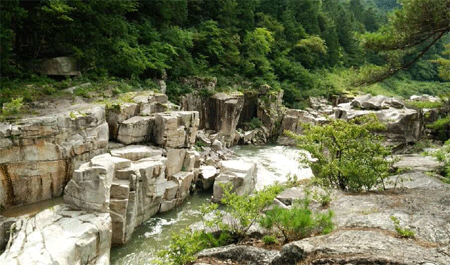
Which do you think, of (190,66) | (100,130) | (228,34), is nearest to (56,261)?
(100,130)

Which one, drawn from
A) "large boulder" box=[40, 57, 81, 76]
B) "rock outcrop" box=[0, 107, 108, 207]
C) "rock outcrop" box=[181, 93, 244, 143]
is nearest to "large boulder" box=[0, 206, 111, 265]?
"rock outcrop" box=[0, 107, 108, 207]

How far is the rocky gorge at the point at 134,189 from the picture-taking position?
20.8 feet

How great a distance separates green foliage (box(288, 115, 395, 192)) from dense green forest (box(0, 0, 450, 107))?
2730 mm

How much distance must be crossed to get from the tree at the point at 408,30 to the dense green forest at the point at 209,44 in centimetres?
7

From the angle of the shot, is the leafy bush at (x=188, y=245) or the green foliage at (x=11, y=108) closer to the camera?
the leafy bush at (x=188, y=245)

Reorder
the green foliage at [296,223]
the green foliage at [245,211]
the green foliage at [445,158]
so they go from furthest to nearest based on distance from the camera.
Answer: the green foliage at [445,158]
the green foliage at [245,211]
the green foliage at [296,223]

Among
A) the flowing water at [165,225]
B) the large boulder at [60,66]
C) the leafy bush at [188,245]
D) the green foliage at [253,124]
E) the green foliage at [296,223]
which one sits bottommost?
the flowing water at [165,225]

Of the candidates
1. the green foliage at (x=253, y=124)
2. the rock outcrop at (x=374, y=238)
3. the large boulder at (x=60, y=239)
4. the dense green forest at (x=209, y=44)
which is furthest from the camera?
the green foliage at (x=253, y=124)

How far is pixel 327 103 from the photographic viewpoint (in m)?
40.4

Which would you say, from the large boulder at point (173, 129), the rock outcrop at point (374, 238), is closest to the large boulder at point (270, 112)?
the large boulder at point (173, 129)

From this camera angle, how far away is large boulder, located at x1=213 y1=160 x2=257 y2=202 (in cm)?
1644

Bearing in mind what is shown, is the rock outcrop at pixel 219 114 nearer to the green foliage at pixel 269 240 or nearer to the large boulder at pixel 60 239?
the large boulder at pixel 60 239

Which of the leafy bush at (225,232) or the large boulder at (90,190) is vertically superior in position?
the leafy bush at (225,232)

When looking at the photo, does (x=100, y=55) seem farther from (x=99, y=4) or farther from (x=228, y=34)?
(x=228, y=34)
